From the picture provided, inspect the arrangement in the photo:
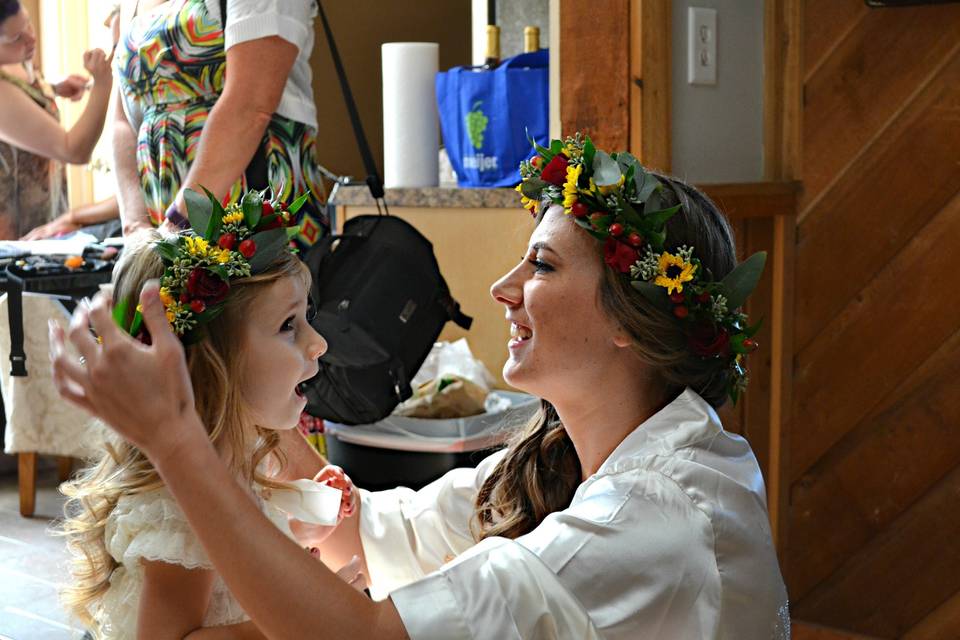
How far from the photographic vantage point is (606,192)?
153 centimetres

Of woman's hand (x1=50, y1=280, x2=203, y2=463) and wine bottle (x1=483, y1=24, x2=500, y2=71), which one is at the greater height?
wine bottle (x1=483, y1=24, x2=500, y2=71)

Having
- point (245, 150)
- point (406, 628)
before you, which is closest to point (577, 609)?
point (406, 628)

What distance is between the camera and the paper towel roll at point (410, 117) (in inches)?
135

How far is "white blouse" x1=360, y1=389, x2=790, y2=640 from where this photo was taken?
4.02ft

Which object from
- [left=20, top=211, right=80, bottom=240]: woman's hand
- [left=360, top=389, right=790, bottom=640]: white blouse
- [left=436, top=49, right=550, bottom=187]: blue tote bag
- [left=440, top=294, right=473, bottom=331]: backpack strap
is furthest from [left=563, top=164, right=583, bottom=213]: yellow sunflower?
[left=20, top=211, right=80, bottom=240]: woman's hand

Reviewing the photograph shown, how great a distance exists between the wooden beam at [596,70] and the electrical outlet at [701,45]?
0.60ft

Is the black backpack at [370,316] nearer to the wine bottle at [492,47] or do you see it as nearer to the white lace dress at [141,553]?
the wine bottle at [492,47]

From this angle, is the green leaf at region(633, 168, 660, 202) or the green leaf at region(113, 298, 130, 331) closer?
the green leaf at region(113, 298, 130, 331)

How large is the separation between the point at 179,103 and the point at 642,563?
5.14ft

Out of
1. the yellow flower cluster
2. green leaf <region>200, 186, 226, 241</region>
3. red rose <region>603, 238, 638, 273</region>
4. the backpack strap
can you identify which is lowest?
the backpack strap

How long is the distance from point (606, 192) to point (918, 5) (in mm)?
1260

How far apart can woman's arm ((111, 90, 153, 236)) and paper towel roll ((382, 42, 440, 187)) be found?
3.11 ft

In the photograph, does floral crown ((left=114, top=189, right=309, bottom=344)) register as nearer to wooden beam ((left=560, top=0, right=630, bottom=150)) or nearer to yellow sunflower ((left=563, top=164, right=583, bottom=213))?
yellow sunflower ((left=563, top=164, right=583, bottom=213))

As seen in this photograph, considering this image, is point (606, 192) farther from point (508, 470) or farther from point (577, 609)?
point (577, 609)
